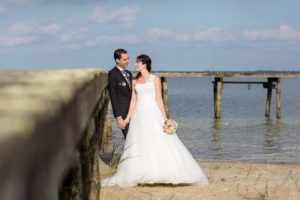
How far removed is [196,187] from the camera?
5.90 meters

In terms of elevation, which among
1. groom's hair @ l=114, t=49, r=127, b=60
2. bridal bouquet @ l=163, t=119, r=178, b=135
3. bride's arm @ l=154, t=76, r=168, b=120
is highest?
groom's hair @ l=114, t=49, r=127, b=60

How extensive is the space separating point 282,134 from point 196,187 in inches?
462

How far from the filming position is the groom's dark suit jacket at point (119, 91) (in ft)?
21.6

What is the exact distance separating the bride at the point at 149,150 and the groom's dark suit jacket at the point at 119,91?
1.13 ft

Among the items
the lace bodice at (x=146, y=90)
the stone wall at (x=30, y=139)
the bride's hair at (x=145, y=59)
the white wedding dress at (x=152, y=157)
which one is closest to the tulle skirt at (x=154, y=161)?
the white wedding dress at (x=152, y=157)

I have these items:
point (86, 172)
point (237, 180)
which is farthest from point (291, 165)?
point (86, 172)

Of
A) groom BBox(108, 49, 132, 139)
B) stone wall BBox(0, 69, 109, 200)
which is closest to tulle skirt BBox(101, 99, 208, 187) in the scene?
groom BBox(108, 49, 132, 139)

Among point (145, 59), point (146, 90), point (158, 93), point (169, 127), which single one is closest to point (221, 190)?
point (169, 127)

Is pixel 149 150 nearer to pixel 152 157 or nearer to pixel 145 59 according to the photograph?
pixel 152 157

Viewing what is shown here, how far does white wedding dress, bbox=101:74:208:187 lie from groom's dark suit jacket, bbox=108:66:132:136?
1.66ft

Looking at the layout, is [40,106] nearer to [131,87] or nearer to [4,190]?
[4,190]

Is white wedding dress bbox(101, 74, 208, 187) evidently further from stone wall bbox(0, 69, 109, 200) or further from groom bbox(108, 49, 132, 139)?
stone wall bbox(0, 69, 109, 200)

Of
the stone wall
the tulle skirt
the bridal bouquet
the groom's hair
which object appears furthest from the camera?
the groom's hair

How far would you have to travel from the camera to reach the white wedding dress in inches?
227
